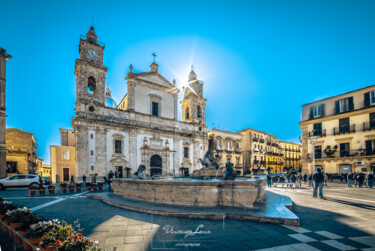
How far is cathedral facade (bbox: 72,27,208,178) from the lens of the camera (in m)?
21.9

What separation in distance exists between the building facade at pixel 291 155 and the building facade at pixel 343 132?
29236 mm

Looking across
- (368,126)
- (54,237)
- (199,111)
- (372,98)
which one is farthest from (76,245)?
(199,111)

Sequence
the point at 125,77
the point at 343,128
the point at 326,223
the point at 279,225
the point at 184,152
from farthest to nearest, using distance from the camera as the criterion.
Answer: the point at 184,152, the point at 125,77, the point at 343,128, the point at 326,223, the point at 279,225

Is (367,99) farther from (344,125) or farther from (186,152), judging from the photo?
(186,152)

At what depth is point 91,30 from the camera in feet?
82.6

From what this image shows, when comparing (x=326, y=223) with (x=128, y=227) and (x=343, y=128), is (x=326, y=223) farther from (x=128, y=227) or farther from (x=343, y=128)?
(x=343, y=128)

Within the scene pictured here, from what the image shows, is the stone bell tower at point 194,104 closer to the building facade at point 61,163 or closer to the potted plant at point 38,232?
the building facade at point 61,163

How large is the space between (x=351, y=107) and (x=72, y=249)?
3109 cm

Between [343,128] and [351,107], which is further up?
[351,107]

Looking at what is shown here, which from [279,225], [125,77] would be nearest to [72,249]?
[279,225]

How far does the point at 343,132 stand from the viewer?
23.6 metres

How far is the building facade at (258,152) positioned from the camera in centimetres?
4278

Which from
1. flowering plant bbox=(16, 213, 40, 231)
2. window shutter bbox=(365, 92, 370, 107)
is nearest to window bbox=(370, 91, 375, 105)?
window shutter bbox=(365, 92, 370, 107)

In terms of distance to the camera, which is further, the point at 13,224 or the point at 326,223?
the point at 326,223
